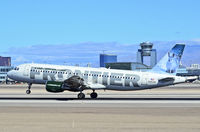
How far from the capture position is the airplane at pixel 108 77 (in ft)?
171

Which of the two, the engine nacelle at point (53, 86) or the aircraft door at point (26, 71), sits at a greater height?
the aircraft door at point (26, 71)

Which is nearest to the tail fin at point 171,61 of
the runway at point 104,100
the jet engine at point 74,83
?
the runway at point 104,100

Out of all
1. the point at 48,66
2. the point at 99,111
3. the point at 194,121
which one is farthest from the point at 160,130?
the point at 48,66

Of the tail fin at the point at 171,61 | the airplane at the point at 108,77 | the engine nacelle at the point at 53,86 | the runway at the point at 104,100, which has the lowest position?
the runway at the point at 104,100

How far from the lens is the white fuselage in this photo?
52.8 meters

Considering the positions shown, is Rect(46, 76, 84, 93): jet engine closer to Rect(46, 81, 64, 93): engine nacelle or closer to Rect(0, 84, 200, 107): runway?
Rect(46, 81, 64, 93): engine nacelle

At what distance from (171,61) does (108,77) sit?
341 inches

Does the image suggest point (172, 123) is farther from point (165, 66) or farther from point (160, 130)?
point (165, 66)

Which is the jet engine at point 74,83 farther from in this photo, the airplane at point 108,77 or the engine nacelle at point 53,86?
the engine nacelle at point 53,86

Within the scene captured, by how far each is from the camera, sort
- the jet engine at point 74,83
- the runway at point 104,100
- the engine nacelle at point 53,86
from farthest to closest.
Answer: the jet engine at point 74,83
the engine nacelle at point 53,86
the runway at point 104,100

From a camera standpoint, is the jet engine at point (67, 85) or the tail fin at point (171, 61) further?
the tail fin at point (171, 61)

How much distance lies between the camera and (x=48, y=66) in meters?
55.0

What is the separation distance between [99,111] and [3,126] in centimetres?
1178

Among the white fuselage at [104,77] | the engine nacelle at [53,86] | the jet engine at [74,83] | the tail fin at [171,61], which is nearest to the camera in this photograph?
the engine nacelle at [53,86]
